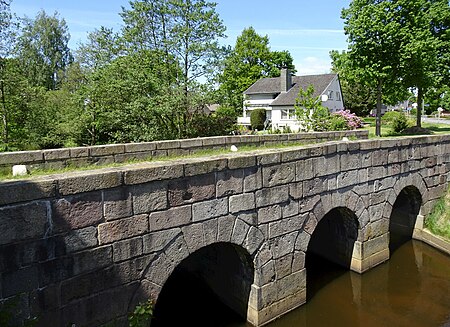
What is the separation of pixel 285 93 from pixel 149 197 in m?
38.2

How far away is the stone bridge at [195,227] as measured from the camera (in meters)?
3.82

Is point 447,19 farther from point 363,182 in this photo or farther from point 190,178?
point 190,178

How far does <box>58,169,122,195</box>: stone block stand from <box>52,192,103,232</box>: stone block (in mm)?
73

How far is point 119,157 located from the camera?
29.8ft

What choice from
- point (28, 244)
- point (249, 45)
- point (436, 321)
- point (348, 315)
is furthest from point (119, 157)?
point (249, 45)

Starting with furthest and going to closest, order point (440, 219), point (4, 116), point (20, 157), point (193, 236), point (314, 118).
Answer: point (314, 118)
point (4, 116)
point (440, 219)
point (20, 157)
point (193, 236)

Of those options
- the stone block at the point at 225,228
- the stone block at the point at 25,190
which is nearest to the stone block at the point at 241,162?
the stone block at the point at 225,228

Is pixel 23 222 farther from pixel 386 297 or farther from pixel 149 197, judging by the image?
pixel 386 297

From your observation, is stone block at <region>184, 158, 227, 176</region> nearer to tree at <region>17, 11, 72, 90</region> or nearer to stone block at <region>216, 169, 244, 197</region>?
stone block at <region>216, 169, 244, 197</region>

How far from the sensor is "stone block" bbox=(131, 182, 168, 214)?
14.8ft

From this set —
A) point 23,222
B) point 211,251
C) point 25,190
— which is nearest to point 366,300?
point 211,251

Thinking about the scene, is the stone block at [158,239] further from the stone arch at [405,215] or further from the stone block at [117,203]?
the stone arch at [405,215]

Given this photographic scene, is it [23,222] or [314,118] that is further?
[314,118]

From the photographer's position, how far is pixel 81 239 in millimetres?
4109
